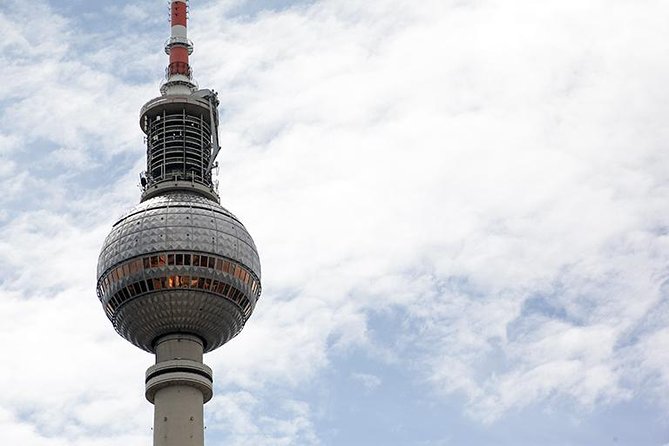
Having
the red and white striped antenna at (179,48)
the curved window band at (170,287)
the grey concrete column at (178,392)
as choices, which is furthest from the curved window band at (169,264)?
the red and white striped antenna at (179,48)

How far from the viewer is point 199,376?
394 feet

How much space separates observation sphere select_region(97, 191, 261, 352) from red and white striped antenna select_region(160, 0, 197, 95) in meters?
20.9

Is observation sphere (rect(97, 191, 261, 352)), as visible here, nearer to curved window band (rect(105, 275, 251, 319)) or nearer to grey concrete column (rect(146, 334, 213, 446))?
curved window band (rect(105, 275, 251, 319))

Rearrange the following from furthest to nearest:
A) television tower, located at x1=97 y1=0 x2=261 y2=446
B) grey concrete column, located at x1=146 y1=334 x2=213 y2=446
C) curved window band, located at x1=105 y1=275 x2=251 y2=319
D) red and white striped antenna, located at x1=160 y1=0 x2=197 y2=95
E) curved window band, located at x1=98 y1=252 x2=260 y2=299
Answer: red and white striped antenna, located at x1=160 y1=0 x2=197 y2=95, curved window band, located at x1=98 y1=252 x2=260 y2=299, curved window band, located at x1=105 y1=275 x2=251 y2=319, television tower, located at x1=97 y1=0 x2=261 y2=446, grey concrete column, located at x1=146 y1=334 x2=213 y2=446

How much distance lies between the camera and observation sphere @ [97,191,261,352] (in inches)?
4786

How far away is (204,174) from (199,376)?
27.2m

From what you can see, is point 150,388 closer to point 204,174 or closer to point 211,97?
point 204,174

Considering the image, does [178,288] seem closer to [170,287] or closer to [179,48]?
[170,287]

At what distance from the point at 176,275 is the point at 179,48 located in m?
36.6

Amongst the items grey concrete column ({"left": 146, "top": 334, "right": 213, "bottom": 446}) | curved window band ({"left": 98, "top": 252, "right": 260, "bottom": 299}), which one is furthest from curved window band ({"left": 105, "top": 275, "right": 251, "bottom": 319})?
grey concrete column ({"left": 146, "top": 334, "right": 213, "bottom": 446})

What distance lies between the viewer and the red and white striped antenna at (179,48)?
14277 cm

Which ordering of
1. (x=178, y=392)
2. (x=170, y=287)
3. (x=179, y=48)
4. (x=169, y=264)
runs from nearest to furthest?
(x=178, y=392) → (x=170, y=287) → (x=169, y=264) → (x=179, y=48)

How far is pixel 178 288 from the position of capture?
121m

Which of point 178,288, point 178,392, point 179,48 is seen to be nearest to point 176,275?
point 178,288
